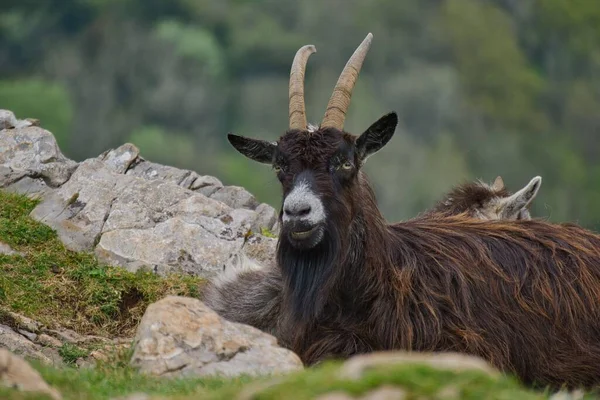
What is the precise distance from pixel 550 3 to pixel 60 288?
7345 centimetres

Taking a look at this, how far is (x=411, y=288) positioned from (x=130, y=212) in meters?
5.11

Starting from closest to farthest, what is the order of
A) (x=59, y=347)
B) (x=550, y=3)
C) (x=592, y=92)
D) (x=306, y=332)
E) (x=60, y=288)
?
(x=306, y=332)
(x=59, y=347)
(x=60, y=288)
(x=592, y=92)
(x=550, y=3)

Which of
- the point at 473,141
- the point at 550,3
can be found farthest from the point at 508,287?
the point at 550,3

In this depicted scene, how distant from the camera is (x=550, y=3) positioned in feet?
270

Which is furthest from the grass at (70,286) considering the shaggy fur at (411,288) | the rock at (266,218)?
the shaggy fur at (411,288)

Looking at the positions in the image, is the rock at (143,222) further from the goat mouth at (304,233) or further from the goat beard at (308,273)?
the goat mouth at (304,233)

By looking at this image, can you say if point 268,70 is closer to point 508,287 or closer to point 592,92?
point 592,92

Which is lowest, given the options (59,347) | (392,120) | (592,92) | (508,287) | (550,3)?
(59,347)

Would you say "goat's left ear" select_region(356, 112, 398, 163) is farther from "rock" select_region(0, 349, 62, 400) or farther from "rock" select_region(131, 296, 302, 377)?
"rock" select_region(0, 349, 62, 400)

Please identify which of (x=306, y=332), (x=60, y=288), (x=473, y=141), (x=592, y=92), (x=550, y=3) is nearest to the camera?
(x=306, y=332)

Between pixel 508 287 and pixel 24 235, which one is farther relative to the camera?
pixel 24 235

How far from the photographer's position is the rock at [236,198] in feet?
54.2

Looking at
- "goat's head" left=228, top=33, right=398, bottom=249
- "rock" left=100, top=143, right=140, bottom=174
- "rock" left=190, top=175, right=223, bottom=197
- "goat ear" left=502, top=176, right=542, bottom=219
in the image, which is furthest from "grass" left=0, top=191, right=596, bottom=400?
"goat ear" left=502, top=176, right=542, bottom=219

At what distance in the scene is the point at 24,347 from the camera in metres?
11.6
